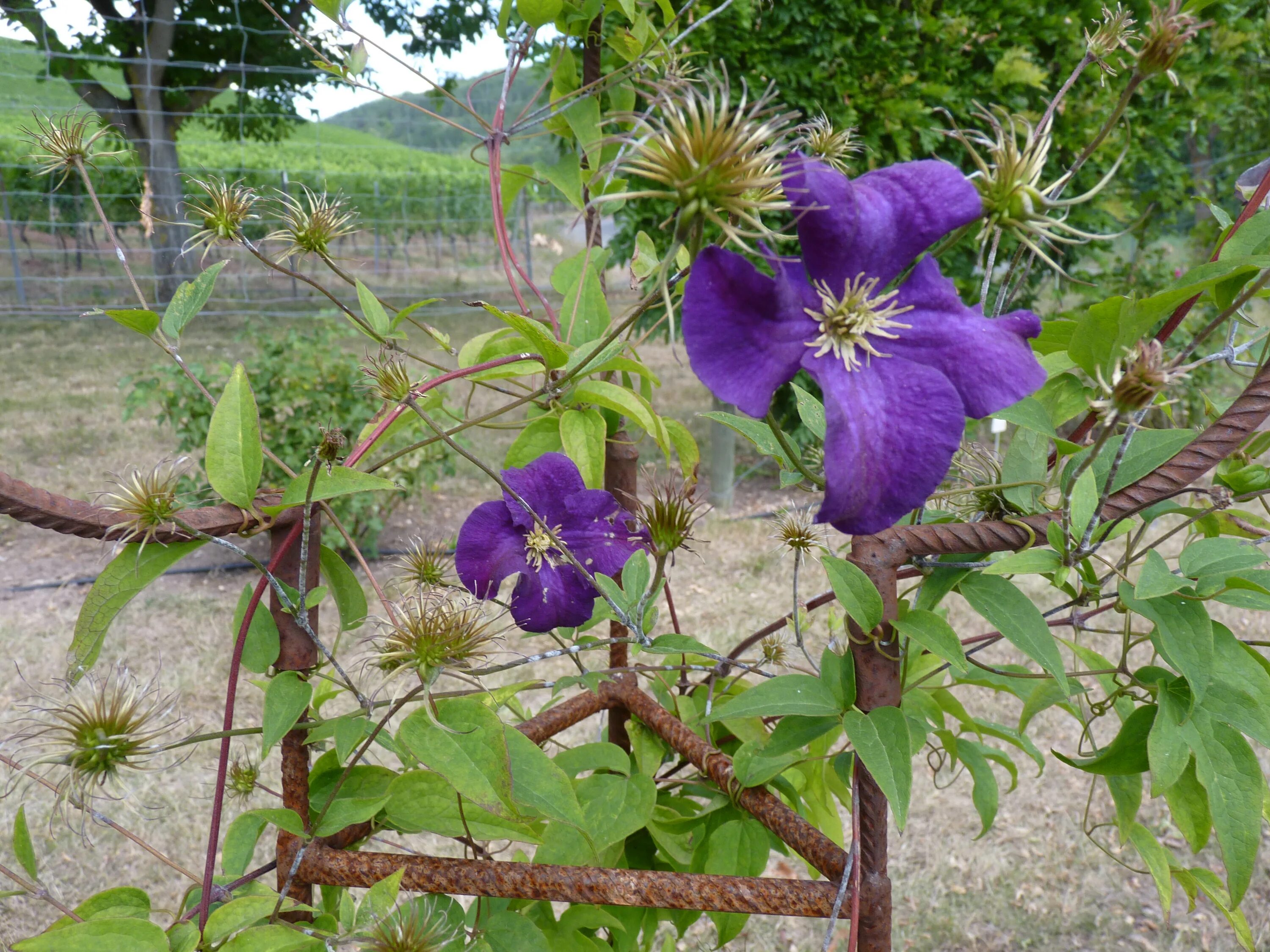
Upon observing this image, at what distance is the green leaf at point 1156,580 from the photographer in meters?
0.50

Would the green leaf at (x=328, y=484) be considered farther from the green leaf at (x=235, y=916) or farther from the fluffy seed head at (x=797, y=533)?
the fluffy seed head at (x=797, y=533)

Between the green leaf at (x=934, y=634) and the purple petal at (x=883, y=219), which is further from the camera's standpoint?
the green leaf at (x=934, y=634)

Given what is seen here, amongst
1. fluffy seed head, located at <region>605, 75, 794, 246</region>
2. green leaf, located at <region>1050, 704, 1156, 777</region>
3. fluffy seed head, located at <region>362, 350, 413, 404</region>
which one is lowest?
green leaf, located at <region>1050, 704, 1156, 777</region>

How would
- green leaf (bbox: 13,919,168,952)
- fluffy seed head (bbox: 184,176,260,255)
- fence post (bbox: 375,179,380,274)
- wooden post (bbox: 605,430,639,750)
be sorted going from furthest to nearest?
fence post (bbox: 375,179,380,274) < wooden post (bbox: 605,430,639,750) < fluffy seed head (bbox: 184,176,260,255) < green leaf (bbox: 13,919,168,952)

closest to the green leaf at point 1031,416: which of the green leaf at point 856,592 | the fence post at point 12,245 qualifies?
the green leaf at point 856,592

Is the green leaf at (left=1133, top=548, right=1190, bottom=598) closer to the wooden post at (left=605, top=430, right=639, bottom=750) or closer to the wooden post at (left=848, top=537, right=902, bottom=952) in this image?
the wooden post at (left=848, top=537, right=902, bottom=952)

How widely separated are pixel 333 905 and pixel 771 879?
0.37m

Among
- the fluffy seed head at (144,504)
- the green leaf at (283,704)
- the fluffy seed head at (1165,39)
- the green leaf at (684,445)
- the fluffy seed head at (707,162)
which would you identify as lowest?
the green leaf at (283,704)

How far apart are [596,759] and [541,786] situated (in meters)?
0.26

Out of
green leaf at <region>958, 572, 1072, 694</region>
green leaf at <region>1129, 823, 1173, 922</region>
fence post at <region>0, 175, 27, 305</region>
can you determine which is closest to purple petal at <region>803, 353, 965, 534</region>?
green leaf at <region>958, 572, 1072, 694</region>

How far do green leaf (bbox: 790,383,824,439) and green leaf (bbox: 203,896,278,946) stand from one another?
47 cm

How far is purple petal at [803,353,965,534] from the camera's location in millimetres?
405

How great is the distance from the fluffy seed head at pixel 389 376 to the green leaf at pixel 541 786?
28cm

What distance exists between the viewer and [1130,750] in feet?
2.19
